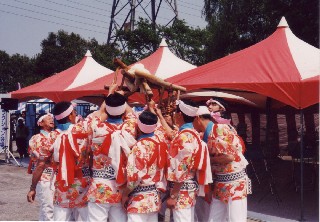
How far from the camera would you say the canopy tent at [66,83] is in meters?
10.5

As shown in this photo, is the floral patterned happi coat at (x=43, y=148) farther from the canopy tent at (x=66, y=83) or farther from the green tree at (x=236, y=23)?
the green tree at (x=236, y=23)

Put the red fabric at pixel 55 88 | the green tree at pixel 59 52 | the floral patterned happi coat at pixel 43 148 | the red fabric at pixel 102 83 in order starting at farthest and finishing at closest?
1. the green tree at pixel 59 52
2. the red fabric at pixel 55 88
3. the red fabric at pixel 102 83
4. the floral patterned happi coat at pixel 43 148

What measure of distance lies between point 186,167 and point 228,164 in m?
0.58

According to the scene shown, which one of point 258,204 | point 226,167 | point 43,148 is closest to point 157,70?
point 258,204

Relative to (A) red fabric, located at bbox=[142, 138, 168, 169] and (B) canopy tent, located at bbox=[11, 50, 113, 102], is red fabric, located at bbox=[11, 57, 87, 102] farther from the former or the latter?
(A) red fabric, located at bbox=[142, 138, 168, 169]

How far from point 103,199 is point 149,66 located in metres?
6.85

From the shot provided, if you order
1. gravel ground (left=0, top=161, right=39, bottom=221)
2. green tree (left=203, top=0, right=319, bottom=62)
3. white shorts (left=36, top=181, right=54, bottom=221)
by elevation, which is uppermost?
green tree (left=203, top=0, right=319, bottom=62)

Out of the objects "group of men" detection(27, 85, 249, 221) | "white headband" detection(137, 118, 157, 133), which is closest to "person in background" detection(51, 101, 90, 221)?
"group of men" detection(27, 85, 249, 221)

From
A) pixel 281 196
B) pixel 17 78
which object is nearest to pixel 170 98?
pixel 281 196

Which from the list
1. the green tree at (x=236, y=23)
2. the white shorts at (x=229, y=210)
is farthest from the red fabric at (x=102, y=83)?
the green tree at (x=236, y=23)

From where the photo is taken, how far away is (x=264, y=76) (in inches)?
245

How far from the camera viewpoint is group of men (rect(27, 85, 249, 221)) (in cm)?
338

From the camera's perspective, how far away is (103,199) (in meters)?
3.43

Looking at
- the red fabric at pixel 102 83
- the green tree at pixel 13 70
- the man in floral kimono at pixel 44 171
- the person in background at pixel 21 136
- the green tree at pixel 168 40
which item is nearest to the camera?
the man in floral kimono at pixel 44 171
